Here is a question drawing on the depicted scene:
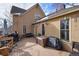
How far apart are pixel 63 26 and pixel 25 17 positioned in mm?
666

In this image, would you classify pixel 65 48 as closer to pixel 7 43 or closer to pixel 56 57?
pixel 56 57

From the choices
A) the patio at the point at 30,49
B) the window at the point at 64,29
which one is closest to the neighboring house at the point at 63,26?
the window at the point at 64,29

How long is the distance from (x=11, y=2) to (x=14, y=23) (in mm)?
365

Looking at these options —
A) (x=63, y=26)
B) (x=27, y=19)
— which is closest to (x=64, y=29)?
(x=63, y=26)

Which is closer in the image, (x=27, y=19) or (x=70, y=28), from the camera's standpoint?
(x=70, y=28)

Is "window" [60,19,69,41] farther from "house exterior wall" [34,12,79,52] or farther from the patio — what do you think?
the patio

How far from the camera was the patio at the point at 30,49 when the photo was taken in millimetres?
2252

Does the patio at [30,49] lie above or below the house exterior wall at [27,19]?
below

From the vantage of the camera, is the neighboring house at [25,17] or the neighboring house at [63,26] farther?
the neighboring house at [25,17]

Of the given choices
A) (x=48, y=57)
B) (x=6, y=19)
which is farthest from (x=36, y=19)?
(x=48, y=57)

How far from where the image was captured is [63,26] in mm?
2283

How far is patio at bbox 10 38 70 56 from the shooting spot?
2.25 meters

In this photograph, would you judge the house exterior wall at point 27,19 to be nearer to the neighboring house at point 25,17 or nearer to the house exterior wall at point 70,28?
the neighboring house at point 25,17

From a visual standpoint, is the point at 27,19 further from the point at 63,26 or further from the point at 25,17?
the point at 63,26
